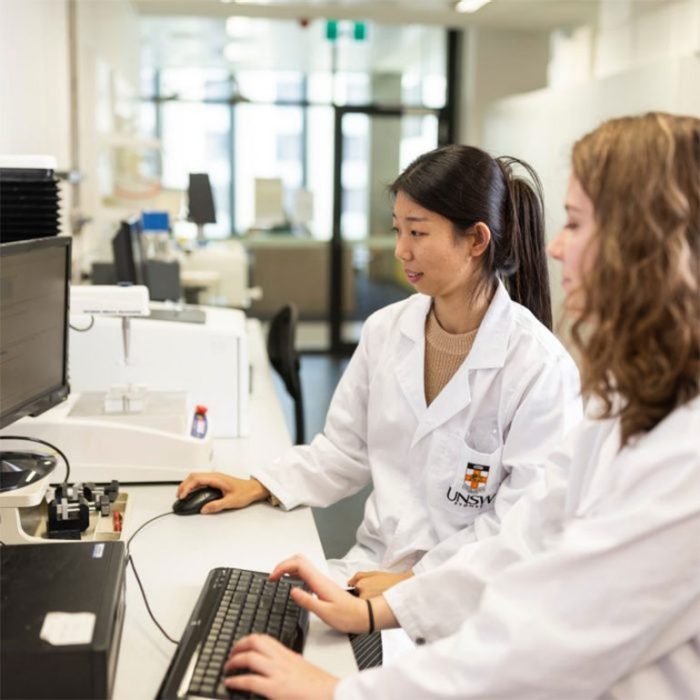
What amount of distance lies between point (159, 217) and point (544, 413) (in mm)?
2668

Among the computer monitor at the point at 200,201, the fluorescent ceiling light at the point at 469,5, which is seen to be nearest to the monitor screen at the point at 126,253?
the computer monitor at the point at 200,201

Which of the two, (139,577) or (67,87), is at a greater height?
(67,87)

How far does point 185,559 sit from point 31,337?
495mm

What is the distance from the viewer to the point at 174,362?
2252mm

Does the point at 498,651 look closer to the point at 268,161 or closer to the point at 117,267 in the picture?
the point at 117,267

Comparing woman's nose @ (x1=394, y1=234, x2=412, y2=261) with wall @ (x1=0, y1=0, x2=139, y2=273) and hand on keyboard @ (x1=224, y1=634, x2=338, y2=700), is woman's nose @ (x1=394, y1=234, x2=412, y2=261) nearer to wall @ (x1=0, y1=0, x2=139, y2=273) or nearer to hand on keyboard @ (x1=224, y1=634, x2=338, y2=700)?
hand on keyboard @ (x1=224, y1=634, x2=338, y2=700)

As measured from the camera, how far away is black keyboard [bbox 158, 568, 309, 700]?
1.06 m

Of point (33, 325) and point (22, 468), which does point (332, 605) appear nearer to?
point (22, 468)

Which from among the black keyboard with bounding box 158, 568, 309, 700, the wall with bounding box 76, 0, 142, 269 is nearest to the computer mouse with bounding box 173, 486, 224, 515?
the black keyboard with bounding box 158, 568, 309, 700

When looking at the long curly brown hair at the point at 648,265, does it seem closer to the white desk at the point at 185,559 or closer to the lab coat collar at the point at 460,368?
the white desk at the point at 185,559

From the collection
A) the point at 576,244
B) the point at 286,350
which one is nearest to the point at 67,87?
the point at 286,350

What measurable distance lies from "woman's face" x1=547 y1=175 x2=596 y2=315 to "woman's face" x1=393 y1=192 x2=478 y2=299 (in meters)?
0.63

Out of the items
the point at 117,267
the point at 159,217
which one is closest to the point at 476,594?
the point at 117,267

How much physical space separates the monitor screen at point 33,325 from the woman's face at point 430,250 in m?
0.64
